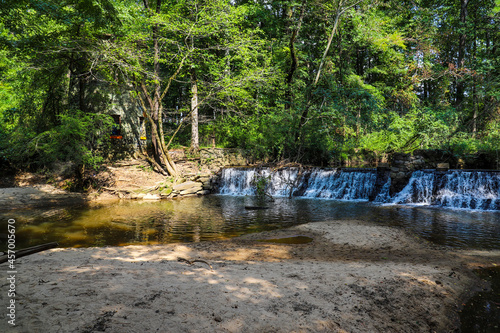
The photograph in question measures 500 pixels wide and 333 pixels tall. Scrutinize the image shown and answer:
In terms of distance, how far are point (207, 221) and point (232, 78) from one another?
30.2 feet

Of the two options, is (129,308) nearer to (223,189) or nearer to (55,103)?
(223,189)

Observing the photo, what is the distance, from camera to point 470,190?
10523 mm

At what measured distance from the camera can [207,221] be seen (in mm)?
8375

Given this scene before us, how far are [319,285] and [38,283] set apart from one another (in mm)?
3187

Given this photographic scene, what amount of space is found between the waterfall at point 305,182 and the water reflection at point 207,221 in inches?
62.2

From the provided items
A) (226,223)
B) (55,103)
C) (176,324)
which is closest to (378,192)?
(226,223)

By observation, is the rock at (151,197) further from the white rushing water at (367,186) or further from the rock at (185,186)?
the white rushing water at (367,186)

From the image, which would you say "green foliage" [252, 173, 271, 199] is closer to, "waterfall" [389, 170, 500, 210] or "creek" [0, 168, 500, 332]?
"creek" [0, 168, 500, 332]

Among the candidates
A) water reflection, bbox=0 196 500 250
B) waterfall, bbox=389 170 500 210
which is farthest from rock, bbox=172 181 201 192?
waterfall, bbox=389 170 500 210

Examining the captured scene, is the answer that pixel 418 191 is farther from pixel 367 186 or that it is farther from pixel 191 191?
pixel 191 191

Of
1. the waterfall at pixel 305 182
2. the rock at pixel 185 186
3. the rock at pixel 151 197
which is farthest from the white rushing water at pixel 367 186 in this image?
the rock at pixel 151 197

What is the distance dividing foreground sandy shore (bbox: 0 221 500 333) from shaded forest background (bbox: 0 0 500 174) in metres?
7.82

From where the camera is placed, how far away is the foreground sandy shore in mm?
2303

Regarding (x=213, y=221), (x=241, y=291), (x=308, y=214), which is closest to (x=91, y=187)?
(x=213, y=221)
